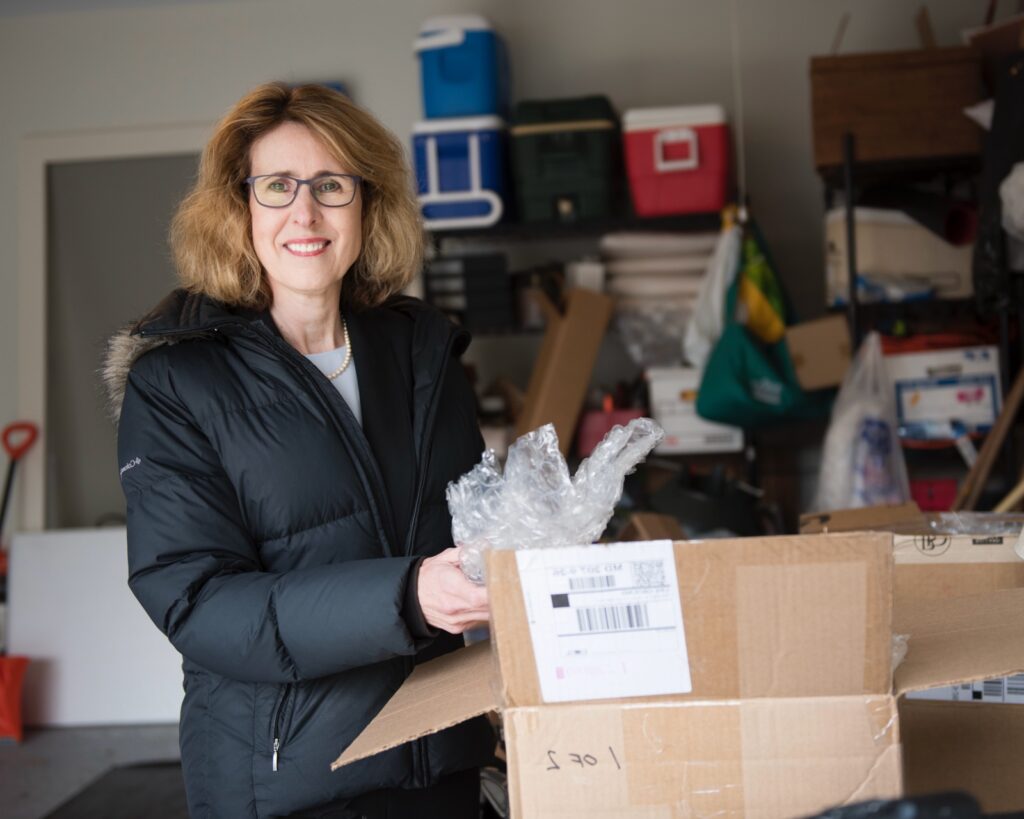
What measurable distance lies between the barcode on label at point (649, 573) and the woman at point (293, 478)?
0.28 metres

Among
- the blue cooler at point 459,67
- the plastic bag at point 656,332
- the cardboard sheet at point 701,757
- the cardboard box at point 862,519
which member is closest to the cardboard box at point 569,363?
the plastic bag at point 656,332

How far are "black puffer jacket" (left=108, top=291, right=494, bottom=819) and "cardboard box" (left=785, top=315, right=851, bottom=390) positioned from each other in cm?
285

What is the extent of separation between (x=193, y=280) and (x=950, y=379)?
3093 mm

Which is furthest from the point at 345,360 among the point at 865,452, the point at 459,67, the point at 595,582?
the point at 459,67

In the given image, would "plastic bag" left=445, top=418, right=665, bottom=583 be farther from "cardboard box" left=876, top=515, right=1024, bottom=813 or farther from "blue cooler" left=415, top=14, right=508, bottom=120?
"blue cooler" left=415, top=14, right=508, bottom=120

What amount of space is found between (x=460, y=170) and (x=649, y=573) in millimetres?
3677

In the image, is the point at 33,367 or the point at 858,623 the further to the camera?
the point at 33,367

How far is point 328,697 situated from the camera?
1.47m

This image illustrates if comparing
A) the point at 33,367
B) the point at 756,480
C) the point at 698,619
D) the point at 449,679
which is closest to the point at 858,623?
the point at 698,619

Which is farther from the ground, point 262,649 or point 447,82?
point 447,82

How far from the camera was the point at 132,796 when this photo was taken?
3.91 m

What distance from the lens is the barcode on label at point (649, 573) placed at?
98cm

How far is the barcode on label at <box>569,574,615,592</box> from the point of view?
987 millimetres

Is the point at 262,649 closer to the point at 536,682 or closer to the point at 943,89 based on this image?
the point at 536,682
